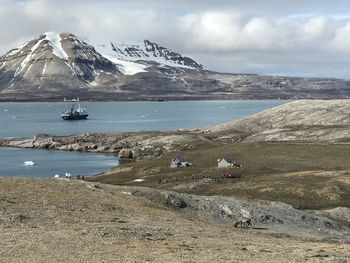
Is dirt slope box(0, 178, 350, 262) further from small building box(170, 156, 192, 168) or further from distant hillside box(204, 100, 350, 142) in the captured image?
distant hillside box(204, 100, 350, 142)

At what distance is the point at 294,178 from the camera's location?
257 feet

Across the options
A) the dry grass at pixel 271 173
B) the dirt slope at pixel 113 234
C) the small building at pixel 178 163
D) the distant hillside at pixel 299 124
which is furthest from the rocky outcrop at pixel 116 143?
the dirt slope at pixel 113 234

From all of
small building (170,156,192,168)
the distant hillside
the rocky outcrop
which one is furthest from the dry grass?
the distant hillside

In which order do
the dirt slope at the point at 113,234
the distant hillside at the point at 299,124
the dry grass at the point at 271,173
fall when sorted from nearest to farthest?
the dirt slope at the point at 113,234
the dry grass at the point at 271,173
the distant hillside at the point at 299,124

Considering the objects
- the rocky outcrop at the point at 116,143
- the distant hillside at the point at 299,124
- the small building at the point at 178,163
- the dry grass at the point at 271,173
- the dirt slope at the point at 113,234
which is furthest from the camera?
the rocky outcrop at the point at 116,143

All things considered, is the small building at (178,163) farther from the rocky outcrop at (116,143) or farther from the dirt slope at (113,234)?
the dirt slope at (113,234)

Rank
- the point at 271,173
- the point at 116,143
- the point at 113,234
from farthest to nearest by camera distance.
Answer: the point at 116,143, the point at 271,173, the point at 113,234

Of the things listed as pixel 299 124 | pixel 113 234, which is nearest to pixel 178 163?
pixel 299 124

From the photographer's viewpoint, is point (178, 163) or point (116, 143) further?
point (116, 143)

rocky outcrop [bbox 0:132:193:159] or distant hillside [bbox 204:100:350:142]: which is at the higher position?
distant hillside [bbox 204:100:350:142]

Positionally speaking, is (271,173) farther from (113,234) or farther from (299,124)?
(299,124)

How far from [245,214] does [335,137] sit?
86544mm

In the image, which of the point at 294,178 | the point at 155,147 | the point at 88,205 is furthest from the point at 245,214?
the point at 155,147

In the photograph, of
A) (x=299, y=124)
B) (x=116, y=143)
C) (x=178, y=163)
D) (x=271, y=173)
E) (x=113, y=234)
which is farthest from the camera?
(x=116, y=143)
